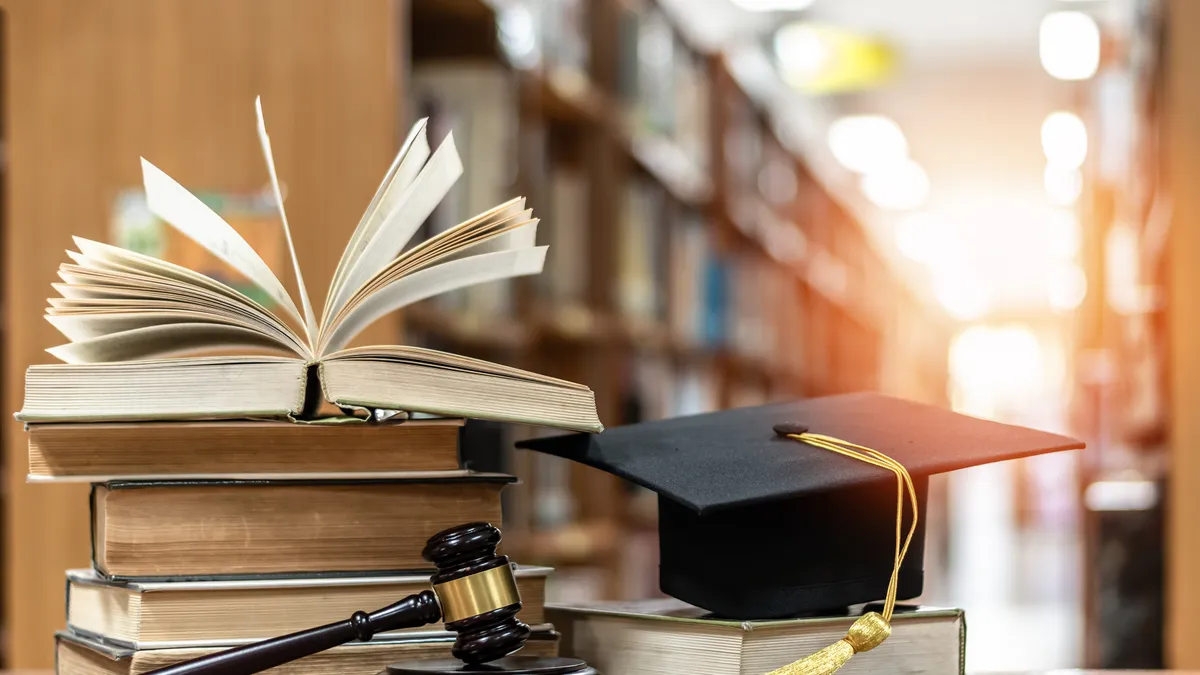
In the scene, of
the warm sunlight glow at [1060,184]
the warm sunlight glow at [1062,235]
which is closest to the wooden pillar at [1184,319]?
the warm sunlight glow at [1060,184]

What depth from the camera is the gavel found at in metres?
0.68

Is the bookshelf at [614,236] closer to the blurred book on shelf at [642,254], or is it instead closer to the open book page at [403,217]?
the blurred book on shelf at [642,254]

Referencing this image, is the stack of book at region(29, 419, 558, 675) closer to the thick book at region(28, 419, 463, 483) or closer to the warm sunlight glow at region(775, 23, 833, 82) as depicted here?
the thick book at region(28, 419, 463, 483)

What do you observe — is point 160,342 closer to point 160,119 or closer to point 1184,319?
point 160,119

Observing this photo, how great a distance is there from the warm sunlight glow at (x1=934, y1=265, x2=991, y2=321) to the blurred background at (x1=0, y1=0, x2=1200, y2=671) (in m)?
8.02

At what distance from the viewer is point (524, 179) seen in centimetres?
276

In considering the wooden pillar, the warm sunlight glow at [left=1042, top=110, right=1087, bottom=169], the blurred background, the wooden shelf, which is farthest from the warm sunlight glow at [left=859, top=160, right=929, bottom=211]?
the wooden pillar

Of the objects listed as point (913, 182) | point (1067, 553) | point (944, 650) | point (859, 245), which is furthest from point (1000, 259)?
point (944, 650)

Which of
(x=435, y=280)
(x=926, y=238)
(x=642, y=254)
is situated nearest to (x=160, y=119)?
(x=435, y=280)

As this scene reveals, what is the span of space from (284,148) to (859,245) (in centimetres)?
777

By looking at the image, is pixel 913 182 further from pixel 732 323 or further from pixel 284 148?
pixel 284 148

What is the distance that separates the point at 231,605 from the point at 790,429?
349 mm

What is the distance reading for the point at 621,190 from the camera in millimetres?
3449

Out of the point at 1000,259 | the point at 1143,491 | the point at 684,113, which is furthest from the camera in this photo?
the point at 1000,259
